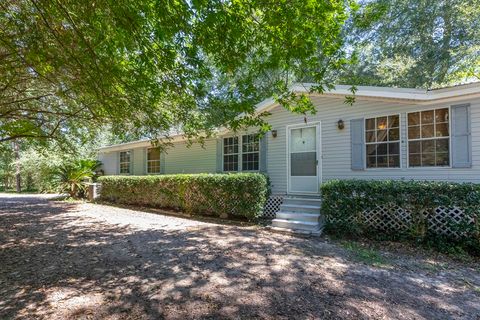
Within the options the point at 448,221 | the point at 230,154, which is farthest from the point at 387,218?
the point at 230,154

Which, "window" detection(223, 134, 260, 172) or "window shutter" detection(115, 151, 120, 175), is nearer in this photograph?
"window" detection(223, 134, 260, 172)

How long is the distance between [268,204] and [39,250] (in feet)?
18.7

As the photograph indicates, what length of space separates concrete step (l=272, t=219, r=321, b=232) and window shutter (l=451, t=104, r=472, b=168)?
329 cm

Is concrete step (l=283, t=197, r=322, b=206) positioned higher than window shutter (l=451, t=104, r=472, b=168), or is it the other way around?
window shutter (l=451, t=104, r=472, b=168)

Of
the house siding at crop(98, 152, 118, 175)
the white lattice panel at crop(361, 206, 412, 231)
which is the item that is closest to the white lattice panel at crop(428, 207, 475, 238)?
the white lattice panel at crop(361, 206, 412, 231)

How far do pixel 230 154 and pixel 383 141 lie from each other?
203 inches

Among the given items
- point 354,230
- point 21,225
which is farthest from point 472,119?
point 21,225

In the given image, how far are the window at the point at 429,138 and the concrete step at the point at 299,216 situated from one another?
262 centimetres

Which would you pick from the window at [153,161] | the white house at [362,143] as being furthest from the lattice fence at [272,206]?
the window at [153,161]

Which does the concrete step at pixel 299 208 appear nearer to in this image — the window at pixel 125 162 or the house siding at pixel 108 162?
the window at pixel 125 162

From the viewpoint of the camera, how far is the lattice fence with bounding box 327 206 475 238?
4984 mm

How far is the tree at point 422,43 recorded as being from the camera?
12664mm

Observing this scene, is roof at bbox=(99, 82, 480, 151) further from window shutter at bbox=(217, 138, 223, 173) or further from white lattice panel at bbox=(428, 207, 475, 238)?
window shutter at bbox=(217, 138, 223, 173)

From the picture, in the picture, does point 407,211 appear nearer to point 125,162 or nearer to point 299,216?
point 299,216
